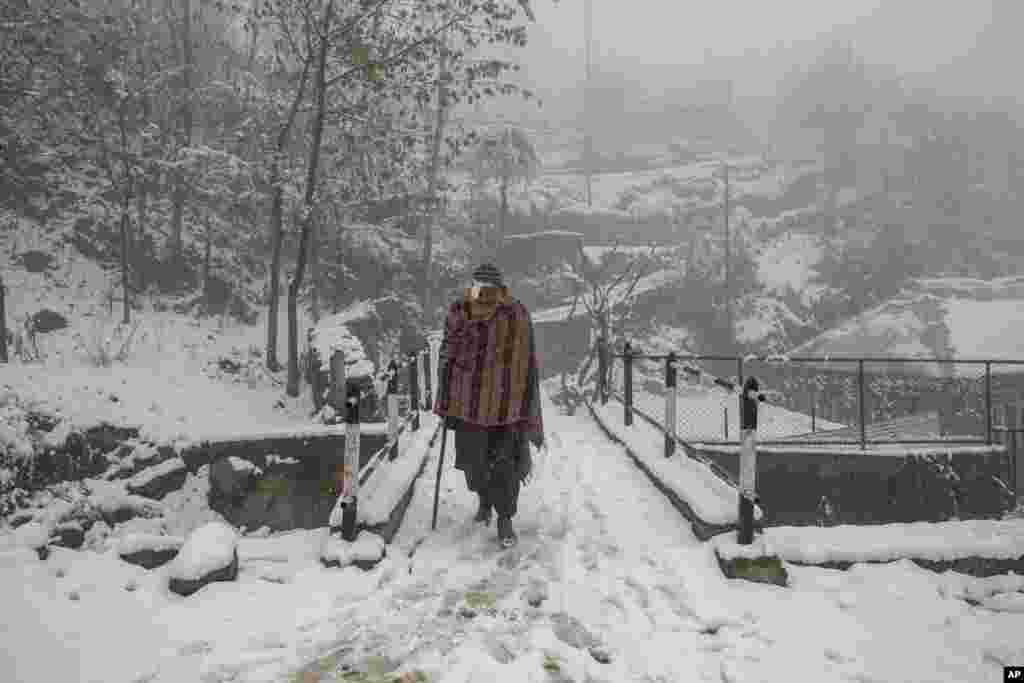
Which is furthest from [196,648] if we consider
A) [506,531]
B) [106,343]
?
[106,343]

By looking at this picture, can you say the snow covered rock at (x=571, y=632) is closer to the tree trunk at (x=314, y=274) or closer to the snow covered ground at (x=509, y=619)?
the snow covered ground at (x=509, y=619)

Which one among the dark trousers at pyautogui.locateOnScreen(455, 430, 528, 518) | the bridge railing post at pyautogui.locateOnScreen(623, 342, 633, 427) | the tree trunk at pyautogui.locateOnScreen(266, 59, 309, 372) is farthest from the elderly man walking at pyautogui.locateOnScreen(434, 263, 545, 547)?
the tree trunk at pyautogui.locateOnScreen(266, 59, 309, 372)

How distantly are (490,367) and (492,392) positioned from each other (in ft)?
0.63

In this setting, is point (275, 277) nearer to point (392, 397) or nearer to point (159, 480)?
point (159, 480)

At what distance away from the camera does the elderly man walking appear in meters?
4.50

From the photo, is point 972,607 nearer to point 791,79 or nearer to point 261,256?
point 261,256

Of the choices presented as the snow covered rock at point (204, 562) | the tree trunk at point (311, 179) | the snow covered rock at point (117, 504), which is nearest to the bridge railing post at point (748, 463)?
the snow covered rock at point (204, 562)

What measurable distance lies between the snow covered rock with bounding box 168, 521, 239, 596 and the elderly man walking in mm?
1686

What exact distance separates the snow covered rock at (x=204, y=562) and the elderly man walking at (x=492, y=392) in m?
1.69

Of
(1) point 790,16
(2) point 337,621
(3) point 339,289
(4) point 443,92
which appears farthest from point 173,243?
(1) point 790,16

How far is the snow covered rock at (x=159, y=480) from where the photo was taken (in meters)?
8.02

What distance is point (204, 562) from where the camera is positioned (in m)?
3.83

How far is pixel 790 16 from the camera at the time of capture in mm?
99000

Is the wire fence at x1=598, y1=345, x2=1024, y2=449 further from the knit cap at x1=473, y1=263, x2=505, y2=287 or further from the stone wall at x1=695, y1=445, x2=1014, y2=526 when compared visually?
the knit cap at x1=473, y1=263, x2=505, y2=287
